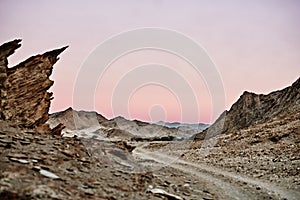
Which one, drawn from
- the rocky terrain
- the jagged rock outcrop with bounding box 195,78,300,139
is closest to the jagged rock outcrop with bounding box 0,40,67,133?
the rocky terrain

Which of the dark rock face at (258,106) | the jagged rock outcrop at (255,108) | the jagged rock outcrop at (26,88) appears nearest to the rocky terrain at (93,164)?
the jagged rock outcrop at (26,88)

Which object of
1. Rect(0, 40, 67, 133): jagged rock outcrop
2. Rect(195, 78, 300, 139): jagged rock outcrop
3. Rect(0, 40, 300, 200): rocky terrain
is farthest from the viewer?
Rect(195, 78, 300, 139): jagged rock outcrop

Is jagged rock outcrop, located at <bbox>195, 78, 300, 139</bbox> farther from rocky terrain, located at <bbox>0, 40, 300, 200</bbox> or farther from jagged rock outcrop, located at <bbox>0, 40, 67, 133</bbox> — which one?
jagged rock outcrop, located at <bbox>0, 40, 67, 133</bbox>

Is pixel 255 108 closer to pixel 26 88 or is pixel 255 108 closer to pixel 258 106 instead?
pixel 258 106

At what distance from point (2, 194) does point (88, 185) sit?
4064mm

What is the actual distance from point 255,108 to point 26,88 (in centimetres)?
7064

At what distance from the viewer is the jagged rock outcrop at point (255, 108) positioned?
2843 inches

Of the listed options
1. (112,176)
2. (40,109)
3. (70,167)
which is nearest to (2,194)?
(70,167)

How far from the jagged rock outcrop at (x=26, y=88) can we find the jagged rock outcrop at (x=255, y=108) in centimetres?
→ 5276

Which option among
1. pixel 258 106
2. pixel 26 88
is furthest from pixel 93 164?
pixel 258 106

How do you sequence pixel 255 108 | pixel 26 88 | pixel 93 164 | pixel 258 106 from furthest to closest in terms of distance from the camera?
pixel 255 108 → pixel 258 106 → pixel 26 88 → pixel 93 164

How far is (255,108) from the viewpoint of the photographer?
8625 cm

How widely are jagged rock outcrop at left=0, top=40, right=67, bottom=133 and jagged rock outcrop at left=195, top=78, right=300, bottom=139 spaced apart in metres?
52.8

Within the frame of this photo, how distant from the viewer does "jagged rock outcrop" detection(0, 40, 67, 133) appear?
2594 centimetres
